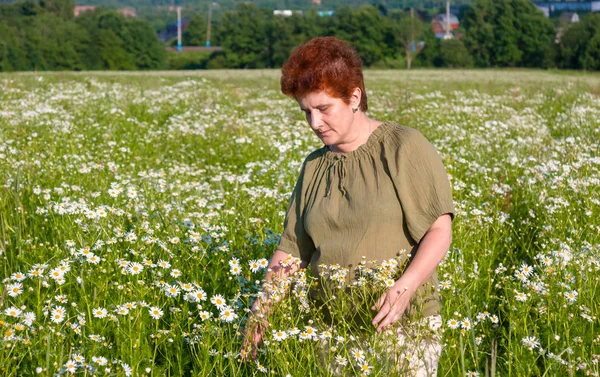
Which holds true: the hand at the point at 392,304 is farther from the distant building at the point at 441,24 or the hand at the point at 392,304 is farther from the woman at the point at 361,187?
the distant building at the point at 441,24

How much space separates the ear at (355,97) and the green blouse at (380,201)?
151 mm

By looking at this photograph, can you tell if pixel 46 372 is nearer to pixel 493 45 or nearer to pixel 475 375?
pixel 475 375

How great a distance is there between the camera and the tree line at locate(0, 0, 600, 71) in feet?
227

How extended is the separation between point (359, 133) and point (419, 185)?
1.21 ft

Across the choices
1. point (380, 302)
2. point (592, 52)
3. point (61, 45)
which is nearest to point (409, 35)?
point (592, 52)

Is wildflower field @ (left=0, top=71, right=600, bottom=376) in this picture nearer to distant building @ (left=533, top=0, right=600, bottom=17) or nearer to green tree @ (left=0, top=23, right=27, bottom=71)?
green tree @ (left=0, top=23, right=27, bottom=71)

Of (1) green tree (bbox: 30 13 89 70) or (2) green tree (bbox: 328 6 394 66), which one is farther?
(2) green tree (bbox: 328 6 394 66)

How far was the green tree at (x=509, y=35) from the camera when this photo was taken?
73375 mm

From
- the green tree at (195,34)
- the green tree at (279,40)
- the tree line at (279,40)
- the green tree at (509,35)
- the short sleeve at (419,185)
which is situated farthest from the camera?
the green tree at (195,34)

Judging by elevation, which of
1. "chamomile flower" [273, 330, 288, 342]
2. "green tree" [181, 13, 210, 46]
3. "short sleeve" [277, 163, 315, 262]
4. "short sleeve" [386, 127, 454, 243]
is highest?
"green tree" [181, 13, 210, 46]

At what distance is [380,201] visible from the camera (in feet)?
9.96

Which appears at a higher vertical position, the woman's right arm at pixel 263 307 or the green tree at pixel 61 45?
the green tree at pixel 61 45

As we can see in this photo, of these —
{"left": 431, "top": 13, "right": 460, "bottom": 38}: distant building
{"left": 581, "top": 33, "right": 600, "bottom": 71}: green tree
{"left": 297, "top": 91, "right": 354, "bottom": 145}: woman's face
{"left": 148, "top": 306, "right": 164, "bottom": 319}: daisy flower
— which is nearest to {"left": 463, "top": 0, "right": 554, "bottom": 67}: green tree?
{"left": 581, "top": 33, "right": 600, "bottom": 71}: green tree

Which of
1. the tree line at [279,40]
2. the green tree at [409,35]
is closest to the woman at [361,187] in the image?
the tree line at [279,40]
